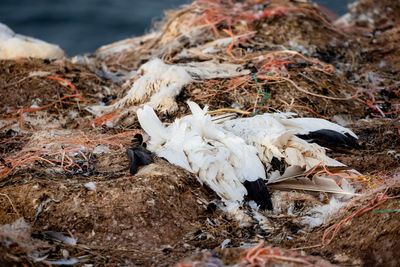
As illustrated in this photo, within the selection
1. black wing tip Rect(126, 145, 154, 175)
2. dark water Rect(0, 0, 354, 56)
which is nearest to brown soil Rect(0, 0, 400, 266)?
black wing tip Rect(126, 145, 154, 175)

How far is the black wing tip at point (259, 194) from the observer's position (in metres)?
3.37

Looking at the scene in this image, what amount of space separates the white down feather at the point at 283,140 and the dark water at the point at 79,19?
8.25 metres

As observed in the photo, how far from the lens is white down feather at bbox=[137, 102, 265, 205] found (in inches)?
135

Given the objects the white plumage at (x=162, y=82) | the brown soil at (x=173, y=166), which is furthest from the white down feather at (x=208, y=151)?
the white plumage at (x=162, y=82)

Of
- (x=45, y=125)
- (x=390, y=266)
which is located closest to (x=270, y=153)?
(x=390, y=266)

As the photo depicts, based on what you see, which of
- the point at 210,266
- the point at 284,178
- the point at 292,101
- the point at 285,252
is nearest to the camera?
the point at 210,266

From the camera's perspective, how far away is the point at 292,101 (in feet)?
15.3

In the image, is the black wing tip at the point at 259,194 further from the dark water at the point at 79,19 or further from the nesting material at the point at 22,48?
Result: the dark water at the point at 79,19

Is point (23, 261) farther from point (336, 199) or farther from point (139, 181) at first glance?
point (336, 199)

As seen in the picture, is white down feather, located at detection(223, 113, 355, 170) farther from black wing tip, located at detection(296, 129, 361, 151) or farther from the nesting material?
the nesting material

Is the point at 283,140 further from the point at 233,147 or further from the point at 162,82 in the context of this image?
the point at 162,82

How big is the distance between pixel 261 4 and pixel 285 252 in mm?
4922

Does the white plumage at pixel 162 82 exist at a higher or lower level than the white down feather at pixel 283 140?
higher

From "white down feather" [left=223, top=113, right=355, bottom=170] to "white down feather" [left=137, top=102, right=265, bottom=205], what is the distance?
0.43 ft
